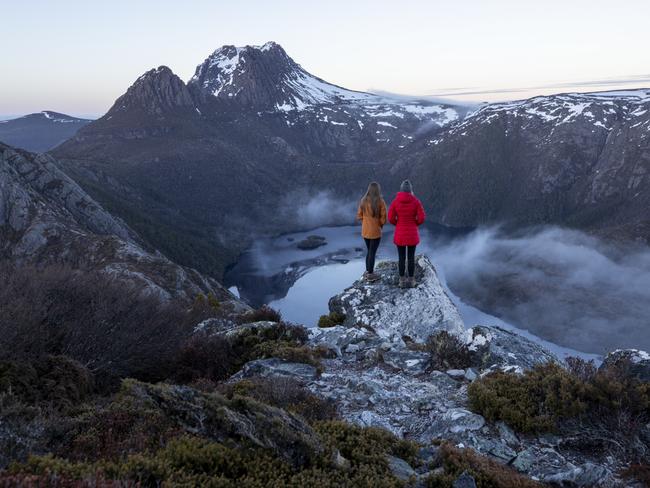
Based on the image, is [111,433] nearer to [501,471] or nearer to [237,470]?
[237,470]

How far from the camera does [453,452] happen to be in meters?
6.67

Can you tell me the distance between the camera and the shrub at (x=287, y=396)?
845 cm

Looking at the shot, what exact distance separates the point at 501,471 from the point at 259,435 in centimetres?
358

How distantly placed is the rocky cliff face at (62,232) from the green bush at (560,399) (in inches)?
2067

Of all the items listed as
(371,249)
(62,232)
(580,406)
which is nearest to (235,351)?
(371,249)

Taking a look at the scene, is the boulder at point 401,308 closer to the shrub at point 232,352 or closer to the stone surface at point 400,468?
the shrub at point 232,352

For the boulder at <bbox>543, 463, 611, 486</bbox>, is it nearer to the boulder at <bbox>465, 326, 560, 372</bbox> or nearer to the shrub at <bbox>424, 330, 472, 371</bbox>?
the boulder at <bbox>465, 326, 560, 372</bbox>

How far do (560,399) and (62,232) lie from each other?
94857mm

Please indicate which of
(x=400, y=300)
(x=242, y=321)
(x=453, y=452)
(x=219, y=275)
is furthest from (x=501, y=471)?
(x=219, y=275)

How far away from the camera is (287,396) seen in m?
8.97

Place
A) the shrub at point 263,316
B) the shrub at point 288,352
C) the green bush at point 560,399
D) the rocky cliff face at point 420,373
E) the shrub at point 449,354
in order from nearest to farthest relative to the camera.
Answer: the rocky cliff face at point 420,373 → the green bush at point 560,399 → the shrub at point 449,354 → the shrub at point 288,352 → the shrub at point 263,316

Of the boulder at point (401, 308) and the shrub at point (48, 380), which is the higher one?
the shrub at point (48, 380)

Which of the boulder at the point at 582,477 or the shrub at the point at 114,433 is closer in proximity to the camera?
the shrub at the point at 114,433

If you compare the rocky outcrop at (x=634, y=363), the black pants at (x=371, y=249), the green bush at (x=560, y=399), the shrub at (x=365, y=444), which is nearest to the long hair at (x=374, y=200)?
the black pants at (x=371, y=249)
